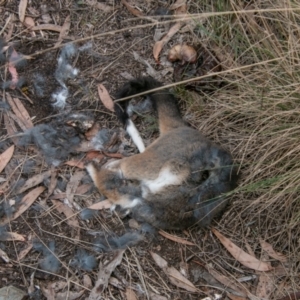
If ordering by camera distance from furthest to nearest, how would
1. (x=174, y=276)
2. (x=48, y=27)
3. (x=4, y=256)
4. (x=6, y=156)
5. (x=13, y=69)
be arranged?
(x=48, y=27) → (x=13, y=69) → (x=6, y=156) → (x=174, y=276) → (x=4, y=256)

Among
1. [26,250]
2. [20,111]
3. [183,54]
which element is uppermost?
[20,111]

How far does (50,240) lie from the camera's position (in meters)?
3.50

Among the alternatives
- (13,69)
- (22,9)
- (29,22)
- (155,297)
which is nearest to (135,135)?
(13,69)

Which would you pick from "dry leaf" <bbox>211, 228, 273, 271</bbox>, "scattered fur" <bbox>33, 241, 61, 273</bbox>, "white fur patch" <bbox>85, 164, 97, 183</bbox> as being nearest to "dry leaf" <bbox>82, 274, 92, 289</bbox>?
"scattered fur" <bbox>33, 241, 61, 273</bbox>

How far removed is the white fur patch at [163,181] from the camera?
3.51m

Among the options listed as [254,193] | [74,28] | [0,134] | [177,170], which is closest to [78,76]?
[74,28]

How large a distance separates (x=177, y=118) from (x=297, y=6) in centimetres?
99

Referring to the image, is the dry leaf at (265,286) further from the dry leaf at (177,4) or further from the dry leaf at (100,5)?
the dry leaf at (100,5)

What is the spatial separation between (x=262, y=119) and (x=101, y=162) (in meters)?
1.05

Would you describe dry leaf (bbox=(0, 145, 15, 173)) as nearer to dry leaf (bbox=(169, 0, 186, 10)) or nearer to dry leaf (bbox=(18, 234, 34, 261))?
dry leaf (bbox=(18, 234, 34, 261))

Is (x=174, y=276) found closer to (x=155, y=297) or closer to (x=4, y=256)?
(x=155, y=297)

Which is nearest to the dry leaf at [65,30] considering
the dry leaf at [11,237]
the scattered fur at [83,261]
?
the dry leaf at [11,237]

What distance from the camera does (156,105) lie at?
383 centimetres

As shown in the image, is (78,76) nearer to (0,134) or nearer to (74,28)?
(74,28)
